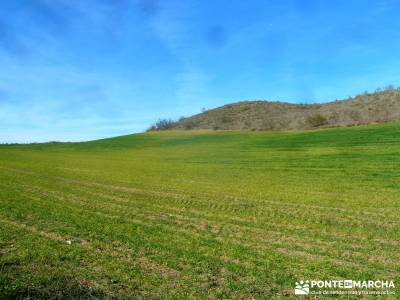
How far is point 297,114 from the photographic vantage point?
227 ft

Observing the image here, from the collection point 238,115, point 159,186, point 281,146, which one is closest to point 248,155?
point 281,146

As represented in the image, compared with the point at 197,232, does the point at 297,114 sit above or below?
above

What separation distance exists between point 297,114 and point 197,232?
58983 millimetres

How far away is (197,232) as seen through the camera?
1287cm
